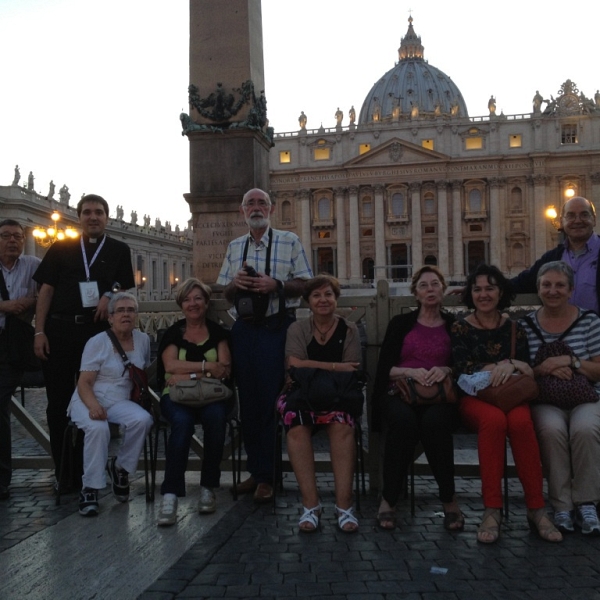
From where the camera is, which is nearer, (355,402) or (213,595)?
(213,595)

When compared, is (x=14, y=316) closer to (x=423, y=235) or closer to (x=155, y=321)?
(x=155, y=321)

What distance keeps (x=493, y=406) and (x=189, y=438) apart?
2.04m

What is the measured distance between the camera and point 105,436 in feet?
15.6

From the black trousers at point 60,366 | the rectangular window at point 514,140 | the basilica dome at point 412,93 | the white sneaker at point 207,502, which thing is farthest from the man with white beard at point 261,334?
the basilica dome at point 412,93

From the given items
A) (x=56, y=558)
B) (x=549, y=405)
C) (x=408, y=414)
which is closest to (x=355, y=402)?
(x=408, y=414)

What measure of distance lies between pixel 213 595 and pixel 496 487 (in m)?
1.88

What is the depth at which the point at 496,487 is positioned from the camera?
419 cm

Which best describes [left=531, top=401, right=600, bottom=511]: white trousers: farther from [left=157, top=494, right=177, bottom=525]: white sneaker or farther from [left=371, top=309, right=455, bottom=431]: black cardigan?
[left=157, top=494, right=177, bottom=525]: white sneaker

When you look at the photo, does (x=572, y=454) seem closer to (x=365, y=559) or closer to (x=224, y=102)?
(x=365, y=559)

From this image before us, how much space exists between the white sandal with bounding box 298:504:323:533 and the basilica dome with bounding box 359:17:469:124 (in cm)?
9844

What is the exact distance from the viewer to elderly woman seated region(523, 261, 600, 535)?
4262mm

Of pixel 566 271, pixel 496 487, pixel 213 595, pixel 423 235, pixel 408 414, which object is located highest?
pixel 423 235

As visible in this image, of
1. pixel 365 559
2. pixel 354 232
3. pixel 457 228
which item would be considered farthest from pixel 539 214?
pixel 365 559

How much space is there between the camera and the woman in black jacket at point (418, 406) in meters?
4.36
